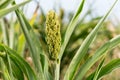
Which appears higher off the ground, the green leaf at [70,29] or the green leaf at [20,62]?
the green leaf at [70,29]

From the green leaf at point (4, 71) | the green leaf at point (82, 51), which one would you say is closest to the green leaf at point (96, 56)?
the green leaf at point (82, 51)

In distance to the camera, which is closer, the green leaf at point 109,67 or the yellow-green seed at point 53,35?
the yellow-green seed at point 53,35

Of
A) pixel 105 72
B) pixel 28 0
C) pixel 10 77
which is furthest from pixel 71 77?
pixel 28 0

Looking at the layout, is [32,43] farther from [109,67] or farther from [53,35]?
[109,67]

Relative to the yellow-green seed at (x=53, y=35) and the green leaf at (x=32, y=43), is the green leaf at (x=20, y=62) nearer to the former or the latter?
the green leaf at (x=32, y=43)

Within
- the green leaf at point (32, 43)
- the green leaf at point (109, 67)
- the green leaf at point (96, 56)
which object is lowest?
the green leaf at point (109, 67)

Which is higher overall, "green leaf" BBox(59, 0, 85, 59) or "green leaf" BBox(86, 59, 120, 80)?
"green leaf" BBox(59, 0, 85, 59)

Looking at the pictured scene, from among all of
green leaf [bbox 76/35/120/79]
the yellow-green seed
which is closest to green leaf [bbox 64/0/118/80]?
green leaf [bbox 76/35/120/79]

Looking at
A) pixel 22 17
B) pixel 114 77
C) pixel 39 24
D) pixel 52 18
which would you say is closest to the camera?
pixel 52 18

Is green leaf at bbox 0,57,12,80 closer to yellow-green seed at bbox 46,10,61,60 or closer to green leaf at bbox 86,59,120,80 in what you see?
yellow-green seed at bbox 46,10,61,60

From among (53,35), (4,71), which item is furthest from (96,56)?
(4,71)

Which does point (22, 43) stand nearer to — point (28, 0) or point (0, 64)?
point (0, 64)
